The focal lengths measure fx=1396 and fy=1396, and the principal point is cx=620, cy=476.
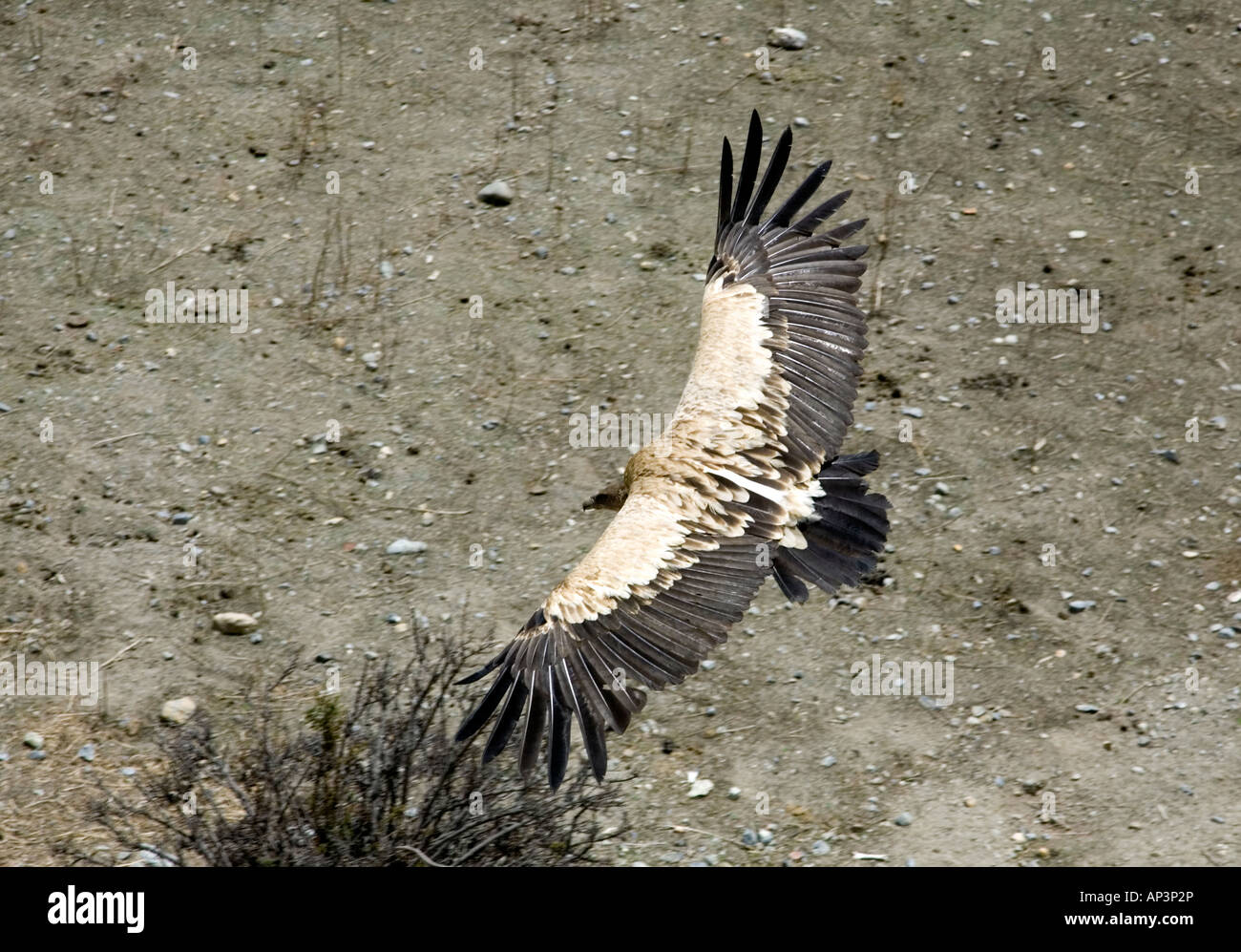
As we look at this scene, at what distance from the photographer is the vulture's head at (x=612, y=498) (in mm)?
7078

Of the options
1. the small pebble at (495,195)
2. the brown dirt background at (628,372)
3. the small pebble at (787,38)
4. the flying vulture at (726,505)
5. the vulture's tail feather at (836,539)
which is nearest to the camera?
the flying vulture at (726,505)

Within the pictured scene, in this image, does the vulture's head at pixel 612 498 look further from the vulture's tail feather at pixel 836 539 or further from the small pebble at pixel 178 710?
the small pebble at pixel 178 710

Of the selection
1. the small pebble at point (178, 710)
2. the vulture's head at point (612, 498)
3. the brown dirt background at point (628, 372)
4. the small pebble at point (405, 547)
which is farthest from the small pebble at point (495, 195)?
the small pebble at point (178, 710)

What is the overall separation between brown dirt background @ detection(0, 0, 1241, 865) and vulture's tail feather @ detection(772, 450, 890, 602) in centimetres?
103

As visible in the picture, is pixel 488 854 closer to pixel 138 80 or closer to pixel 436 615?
pixel 436 615

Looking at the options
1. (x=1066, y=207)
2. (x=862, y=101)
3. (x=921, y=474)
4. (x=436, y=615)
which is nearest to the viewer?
(x=436, y=615)

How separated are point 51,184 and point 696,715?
21.3 feet

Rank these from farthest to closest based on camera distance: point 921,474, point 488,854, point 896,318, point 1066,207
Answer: point 1066,207
point 896,318
point 921,474
point 488,854

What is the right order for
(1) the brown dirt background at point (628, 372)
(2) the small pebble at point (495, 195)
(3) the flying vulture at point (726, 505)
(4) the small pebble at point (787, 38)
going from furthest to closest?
(4) the small pebble at point (787, 38) → (2) the small pebble at point (495, 195) → (1) the brown dirt background at point (628, 372) → (3) the flying vulture at point (726, 505)

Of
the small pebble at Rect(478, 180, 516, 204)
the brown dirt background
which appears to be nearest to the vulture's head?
the brown dirt background

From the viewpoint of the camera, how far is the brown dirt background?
699 centimetres

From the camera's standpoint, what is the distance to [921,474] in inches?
327

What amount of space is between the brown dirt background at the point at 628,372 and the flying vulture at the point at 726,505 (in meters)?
1.12

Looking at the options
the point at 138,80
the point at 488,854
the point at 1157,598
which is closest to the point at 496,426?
the point at 488,854
